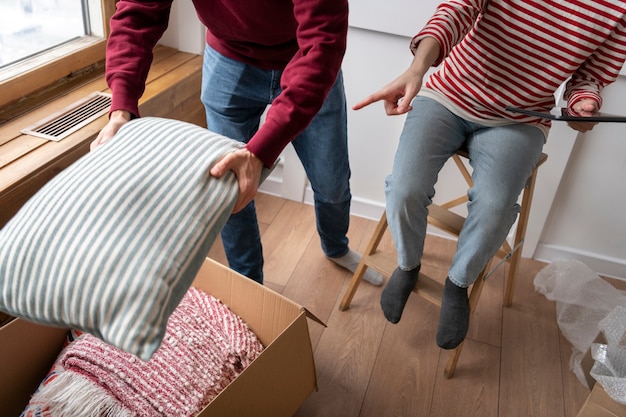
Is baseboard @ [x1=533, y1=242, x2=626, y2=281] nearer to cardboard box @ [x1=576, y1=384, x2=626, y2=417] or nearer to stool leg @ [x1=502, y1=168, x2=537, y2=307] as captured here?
stool leg @ [x1=502, y1=168, x2=537, y2=307]

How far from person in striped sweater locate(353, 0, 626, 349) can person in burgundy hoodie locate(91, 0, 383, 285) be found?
251mm

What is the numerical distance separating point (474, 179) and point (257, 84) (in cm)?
55

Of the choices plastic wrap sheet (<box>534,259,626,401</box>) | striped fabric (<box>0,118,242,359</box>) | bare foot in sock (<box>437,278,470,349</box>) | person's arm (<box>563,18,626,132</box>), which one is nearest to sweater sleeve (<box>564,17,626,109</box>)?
person's arm (<box>563,18,626,132</box>)

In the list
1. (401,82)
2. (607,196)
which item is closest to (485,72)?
(401,82)

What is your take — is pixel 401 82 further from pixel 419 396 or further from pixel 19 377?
pixel 19 377

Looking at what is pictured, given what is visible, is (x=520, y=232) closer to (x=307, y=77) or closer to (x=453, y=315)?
(x=453, y=315)

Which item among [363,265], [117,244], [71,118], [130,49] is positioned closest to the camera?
[117,244]

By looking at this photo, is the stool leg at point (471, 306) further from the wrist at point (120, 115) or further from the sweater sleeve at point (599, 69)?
the wrist at point (120, 115)

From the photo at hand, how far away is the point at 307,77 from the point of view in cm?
91

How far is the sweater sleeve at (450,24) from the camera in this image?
116 cm

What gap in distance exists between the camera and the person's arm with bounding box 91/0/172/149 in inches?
40.0

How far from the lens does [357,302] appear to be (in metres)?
1.73

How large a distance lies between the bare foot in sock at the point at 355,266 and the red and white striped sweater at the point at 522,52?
0.64 meters

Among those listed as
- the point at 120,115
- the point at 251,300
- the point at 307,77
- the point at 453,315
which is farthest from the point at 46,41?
the point at 453,315
